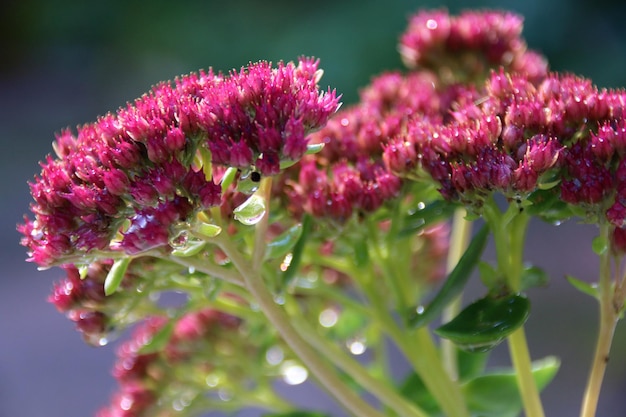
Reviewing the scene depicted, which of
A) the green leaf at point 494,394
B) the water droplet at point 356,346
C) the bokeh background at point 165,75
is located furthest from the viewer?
the bokeh background at point 165,75

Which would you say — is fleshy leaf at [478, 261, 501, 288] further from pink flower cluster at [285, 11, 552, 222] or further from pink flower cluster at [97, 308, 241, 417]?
pink flower cluster at [97, 308, 241, 417]

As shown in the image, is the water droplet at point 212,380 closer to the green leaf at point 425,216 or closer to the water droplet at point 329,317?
the water droplet at point 329,317

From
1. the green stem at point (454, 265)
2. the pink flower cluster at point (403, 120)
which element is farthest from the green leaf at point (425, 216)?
the green stem at point (454, 265)

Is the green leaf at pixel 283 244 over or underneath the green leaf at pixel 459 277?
over

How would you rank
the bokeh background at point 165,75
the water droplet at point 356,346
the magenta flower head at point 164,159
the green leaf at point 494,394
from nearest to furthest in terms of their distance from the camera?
the magenta flower head at point 164,159, the green leaf at point 494,394, the water droplet at point 356,346, the bokeh background at point 165,75

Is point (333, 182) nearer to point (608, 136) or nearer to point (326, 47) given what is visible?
point (608, 136)

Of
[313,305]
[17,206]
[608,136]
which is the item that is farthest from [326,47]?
[608,136]

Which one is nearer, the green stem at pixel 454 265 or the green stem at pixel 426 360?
the green stem at pixel 426 360
